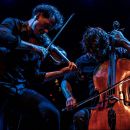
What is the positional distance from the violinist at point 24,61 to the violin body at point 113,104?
1.29ft

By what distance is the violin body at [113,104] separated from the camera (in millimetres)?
2768

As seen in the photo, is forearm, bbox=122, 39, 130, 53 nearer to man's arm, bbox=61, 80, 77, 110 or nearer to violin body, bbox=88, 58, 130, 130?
violin body, bbox=88, 58, 130, 130

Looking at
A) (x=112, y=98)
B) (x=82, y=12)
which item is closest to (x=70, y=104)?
(x=112, y=98)

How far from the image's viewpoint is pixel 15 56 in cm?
276

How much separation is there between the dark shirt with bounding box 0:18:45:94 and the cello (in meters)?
0.61

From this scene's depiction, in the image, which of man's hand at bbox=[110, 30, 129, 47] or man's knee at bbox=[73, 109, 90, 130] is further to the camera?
man's hand at bbox=[110, 30, 129, 47]

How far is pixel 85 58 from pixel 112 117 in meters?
0.94

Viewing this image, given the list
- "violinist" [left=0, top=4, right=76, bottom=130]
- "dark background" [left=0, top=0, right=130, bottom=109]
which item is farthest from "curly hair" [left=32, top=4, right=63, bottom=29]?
"dark background" [left=0, top=0, right=130, bottom=109]

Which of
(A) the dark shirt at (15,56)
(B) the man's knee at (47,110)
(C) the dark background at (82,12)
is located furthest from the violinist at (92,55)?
(C) the dark background at (82,12)

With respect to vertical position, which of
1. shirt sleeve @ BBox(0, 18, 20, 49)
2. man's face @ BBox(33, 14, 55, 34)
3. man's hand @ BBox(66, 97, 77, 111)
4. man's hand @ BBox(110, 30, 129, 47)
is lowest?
man's hand @ BBox(66, 97, 77, 111)

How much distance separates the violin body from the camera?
2768 millimetres

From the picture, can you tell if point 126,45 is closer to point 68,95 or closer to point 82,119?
point 68,95

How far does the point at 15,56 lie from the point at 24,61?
104 millimetres

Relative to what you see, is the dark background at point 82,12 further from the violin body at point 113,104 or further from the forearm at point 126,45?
the violin body at point 113,104
